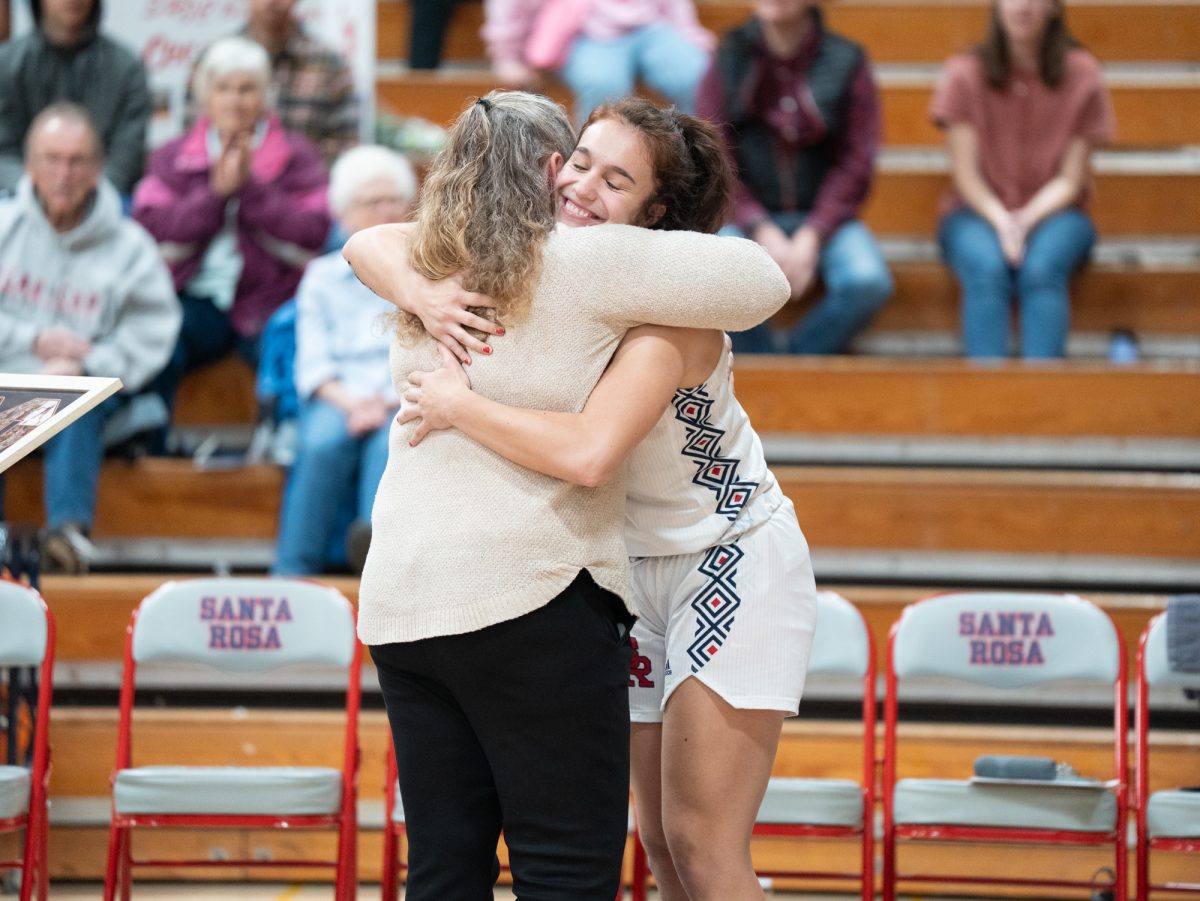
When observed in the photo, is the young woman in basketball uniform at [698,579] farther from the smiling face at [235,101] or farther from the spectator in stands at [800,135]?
the smiling face at [235,101]

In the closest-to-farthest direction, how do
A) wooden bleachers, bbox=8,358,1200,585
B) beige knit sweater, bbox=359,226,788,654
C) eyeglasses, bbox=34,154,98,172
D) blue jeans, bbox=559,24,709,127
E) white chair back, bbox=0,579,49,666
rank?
beige knit sweater, bbox=359,226,788,654 < white chair back, bbox=0,579,49,666 < eyeglasses, bbox=34,154,98,172 < wooden bleachers, bbox=8,358,1200,585 < blue jeans, bbox=559,24,709,127

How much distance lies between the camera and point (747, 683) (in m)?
2.26

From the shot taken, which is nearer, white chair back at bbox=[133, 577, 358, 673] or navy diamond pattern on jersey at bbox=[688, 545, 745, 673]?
navy diamond pattern on jersey at bbox=[688, 545, 745, 673]

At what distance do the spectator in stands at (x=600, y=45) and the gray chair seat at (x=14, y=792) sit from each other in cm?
325

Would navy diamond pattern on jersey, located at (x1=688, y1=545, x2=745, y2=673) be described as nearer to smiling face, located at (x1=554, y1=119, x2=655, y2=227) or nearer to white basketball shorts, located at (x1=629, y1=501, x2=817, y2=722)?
white basketball shorts, located at (x1=629, y1=501, x2=817, y2=722)

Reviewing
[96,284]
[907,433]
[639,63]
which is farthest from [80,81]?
[907,433]

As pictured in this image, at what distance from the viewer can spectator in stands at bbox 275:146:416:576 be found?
4418mm

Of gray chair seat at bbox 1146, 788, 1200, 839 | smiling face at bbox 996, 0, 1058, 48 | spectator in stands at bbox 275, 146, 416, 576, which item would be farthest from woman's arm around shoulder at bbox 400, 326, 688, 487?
smiling face at bbox 996, 0, 1058, 48

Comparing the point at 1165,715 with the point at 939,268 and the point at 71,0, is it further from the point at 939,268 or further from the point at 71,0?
the point at 71,0

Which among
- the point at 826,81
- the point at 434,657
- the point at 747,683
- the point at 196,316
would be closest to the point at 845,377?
the point at 826,81

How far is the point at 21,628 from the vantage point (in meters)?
3.38

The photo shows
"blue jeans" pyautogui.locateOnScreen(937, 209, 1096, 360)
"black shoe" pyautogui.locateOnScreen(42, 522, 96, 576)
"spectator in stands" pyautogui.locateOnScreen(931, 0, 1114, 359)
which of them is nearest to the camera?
"black shoe" pyautogui.locateOnScreen(42, 522, 96, 576)

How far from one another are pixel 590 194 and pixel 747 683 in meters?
0.76

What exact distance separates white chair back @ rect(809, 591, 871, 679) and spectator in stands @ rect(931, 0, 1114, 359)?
5.81 feet
